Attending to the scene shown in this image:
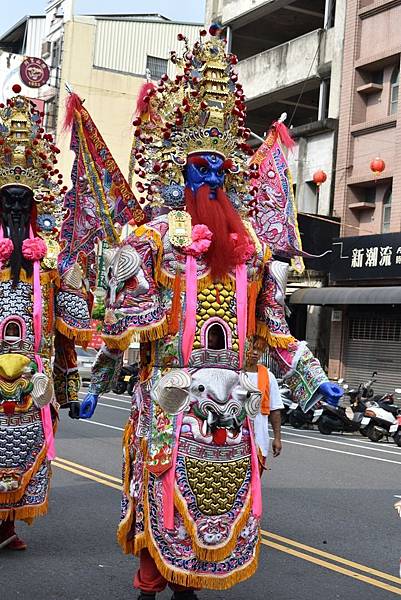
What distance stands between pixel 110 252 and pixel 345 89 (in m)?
19.4

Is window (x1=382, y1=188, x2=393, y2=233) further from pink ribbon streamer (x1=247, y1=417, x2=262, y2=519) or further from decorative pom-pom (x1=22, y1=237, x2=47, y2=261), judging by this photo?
pink ribbon streamer (x1=247, y1=417, x2=262, y2=519)

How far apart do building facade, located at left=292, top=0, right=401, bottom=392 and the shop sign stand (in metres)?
0.02

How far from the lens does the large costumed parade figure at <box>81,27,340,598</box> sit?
15.1ft

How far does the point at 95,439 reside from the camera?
1341 centimetres

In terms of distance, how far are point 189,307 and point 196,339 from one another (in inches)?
6.2

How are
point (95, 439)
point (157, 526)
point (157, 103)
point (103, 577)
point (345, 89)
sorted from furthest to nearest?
point (345, 89) → point (95, 439) → point (103, 577) → point (157, 103) → point (157, 526)

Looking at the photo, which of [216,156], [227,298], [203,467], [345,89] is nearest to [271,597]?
[203,467]

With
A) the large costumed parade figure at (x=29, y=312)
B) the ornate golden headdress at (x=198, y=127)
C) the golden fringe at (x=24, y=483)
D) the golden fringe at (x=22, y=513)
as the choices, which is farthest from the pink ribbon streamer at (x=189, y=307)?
the golden fringe at (x=22, y=513)

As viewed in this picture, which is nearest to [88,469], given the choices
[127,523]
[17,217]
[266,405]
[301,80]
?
[266,405]

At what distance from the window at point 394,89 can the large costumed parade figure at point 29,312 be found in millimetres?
16963

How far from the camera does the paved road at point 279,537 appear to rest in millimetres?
5750

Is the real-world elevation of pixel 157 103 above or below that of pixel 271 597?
above

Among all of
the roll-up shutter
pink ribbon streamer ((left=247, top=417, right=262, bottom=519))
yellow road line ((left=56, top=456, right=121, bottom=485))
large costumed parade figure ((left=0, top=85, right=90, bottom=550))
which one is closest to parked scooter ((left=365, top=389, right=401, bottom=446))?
the roll-up shutter

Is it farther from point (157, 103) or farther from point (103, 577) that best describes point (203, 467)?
point (157, 103)
